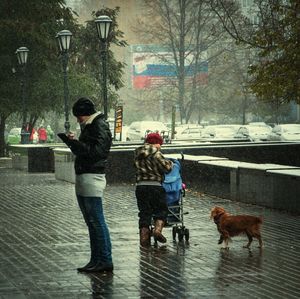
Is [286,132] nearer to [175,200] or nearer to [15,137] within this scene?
[15,137]

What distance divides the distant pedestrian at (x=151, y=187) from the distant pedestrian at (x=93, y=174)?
78.3 inches

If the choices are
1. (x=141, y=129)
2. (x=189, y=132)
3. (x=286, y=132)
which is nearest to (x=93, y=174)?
(x=286, y=132)

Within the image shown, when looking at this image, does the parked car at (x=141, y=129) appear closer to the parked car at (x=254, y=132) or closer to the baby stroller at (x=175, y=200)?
the parked car at (x=254, y=132)

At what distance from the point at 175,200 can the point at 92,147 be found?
284cm

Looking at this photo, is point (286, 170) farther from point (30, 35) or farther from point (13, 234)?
point (30, 35)

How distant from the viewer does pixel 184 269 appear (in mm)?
10094

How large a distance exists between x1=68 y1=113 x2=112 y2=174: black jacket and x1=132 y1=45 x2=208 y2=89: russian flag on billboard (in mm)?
60159

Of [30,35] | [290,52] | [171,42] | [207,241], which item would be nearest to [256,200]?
[290,52]

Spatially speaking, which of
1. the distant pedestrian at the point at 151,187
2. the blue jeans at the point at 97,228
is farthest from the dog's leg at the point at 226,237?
the blue jeans at the point at 97,228

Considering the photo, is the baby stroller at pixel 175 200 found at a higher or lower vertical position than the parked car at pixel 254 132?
lower

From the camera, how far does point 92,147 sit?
32.4 ft

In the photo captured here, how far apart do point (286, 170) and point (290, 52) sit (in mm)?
3355

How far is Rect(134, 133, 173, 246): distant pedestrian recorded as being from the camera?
11992mm

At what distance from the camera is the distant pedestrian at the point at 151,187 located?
1199cm
